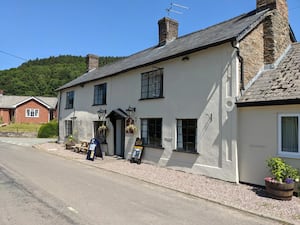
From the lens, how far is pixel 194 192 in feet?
29.1

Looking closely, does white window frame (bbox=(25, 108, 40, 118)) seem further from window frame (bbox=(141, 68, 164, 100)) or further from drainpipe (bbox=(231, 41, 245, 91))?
drainpipe (bbox=(231, 41, 245, 91))

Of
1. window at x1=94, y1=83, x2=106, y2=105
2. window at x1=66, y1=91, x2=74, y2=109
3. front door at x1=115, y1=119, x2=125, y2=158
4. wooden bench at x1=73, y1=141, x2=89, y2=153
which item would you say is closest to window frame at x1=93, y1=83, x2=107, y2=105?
window at x1=94, y1=83, x2=106, y2=105

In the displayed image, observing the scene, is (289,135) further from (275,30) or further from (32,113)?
(32,113)

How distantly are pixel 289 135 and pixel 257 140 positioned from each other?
1.10 meters

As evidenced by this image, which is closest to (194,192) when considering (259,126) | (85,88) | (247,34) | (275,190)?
(275,190)

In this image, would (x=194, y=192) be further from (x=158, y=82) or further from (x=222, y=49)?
(x=158, y=82)

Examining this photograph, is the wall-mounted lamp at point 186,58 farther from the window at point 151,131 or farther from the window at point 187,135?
the window at point 151,131

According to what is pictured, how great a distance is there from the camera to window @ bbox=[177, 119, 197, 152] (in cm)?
1223

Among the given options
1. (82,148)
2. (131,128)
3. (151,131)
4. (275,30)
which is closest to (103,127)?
(82,148)

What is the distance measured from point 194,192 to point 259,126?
11.0ft

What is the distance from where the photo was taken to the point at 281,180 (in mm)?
8312

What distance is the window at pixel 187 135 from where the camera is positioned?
12.2 meters

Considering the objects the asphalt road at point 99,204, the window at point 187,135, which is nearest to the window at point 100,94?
the window at point 187,135

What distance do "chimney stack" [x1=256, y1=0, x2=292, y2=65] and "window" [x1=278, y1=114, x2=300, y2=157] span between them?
3.25 meters
